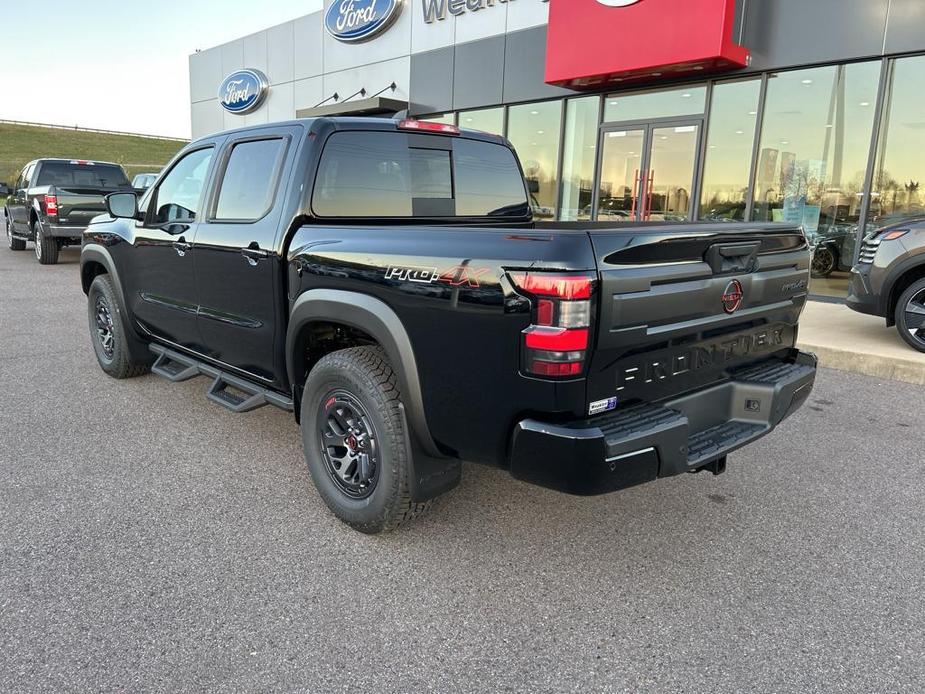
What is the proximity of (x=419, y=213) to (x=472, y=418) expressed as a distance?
1.60m

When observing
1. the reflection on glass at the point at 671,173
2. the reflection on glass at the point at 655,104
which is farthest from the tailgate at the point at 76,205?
the reflection on glass at the point at 671,173

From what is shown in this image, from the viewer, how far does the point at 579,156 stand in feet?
40.9

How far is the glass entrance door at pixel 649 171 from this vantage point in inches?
424

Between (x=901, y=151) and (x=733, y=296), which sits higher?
(x=901, y=151)

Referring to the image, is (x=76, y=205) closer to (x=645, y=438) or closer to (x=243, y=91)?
(x=243, y=91)

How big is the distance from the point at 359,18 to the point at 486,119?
4.39 metres

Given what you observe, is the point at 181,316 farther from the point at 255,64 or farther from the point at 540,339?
the point at 255,64

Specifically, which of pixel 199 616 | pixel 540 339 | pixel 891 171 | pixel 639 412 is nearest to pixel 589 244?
pixel 540 339

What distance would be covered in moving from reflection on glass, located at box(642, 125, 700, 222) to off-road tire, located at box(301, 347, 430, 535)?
28.9ft

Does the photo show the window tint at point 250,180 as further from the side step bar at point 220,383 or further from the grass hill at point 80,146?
the grass hill at point 80,146

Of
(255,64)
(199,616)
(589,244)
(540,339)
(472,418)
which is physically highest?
(255,64)

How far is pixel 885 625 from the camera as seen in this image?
2.50m

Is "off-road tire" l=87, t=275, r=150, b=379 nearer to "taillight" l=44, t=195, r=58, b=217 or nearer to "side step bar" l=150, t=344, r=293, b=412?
"side step bar" l=150, t=344, r=293, b=412

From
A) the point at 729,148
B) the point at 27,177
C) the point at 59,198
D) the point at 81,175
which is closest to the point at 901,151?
the point at 729,148
